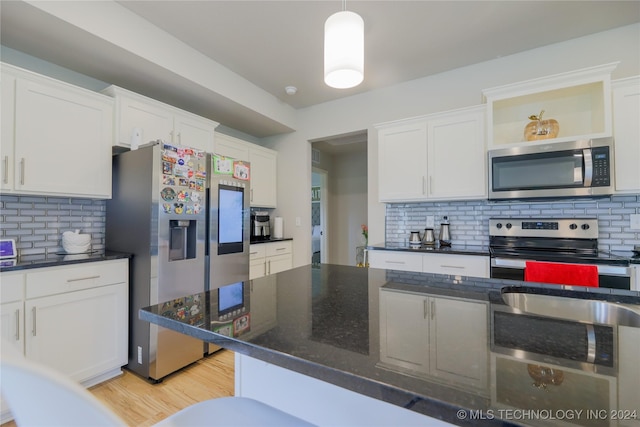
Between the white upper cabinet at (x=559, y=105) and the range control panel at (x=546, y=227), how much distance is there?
669 mm

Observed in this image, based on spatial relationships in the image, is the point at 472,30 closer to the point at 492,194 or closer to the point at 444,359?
the point at 492,194

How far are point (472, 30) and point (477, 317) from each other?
2612mm

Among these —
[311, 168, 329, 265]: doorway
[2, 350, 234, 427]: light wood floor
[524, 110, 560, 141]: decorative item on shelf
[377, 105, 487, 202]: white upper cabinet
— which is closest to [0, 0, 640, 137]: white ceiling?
[377, 105, 487, 202]: white upper cabinet

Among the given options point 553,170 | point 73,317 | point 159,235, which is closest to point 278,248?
point 159,235

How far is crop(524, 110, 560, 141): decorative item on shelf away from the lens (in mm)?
2400

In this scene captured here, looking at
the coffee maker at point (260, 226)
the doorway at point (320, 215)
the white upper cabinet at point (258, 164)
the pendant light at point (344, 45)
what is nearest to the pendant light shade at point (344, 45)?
the pendant light at point (344, 45)

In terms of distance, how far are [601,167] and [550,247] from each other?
0.70 meters

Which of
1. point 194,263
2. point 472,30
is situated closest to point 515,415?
point 194,263

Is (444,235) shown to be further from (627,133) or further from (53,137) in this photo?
(53,137)

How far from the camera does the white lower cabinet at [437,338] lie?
0.46 m

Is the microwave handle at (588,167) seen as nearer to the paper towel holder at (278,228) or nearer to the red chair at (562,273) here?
the red chair at (562,273)

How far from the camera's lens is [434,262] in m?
2.55

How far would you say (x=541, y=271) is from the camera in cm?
199

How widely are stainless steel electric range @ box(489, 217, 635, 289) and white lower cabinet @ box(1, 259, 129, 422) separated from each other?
2.92m
